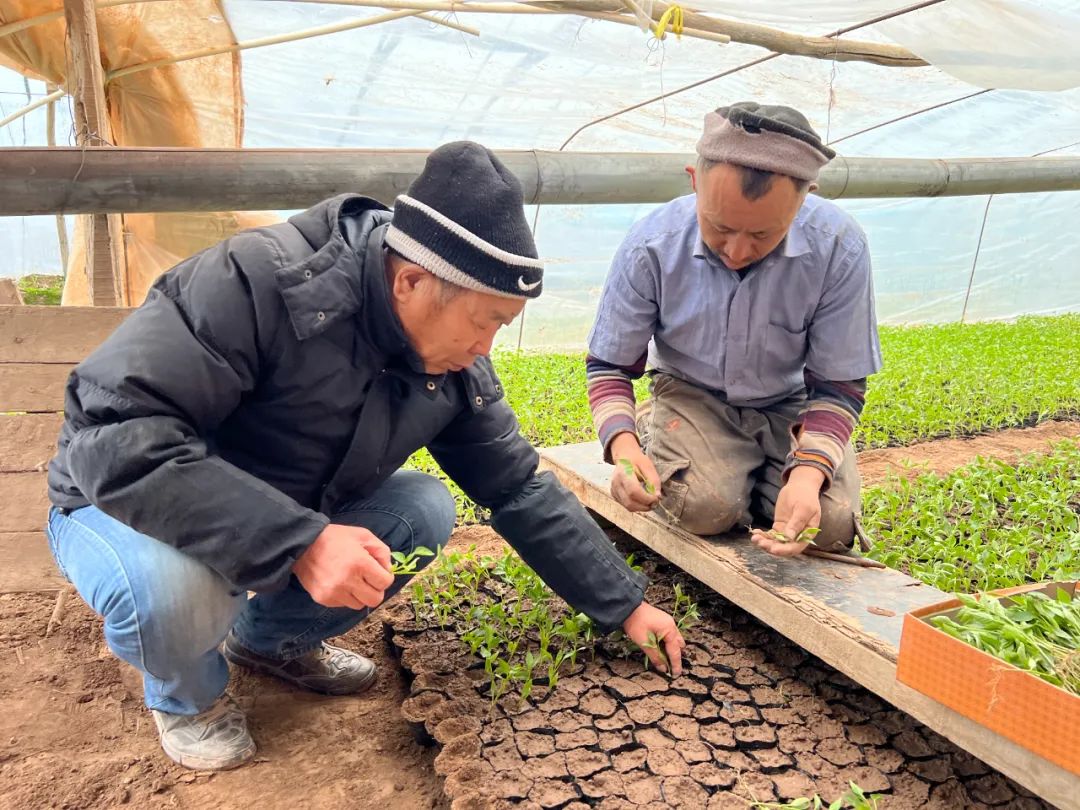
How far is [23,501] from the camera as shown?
2645 mm

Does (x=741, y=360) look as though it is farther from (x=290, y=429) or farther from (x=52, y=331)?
(x=52, y=331)

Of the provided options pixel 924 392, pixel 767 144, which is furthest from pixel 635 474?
pixel 924 392

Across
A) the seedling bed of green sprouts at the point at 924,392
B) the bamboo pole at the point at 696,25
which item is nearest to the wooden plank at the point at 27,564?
the seedling bed of green sprouts at the point at 924,392

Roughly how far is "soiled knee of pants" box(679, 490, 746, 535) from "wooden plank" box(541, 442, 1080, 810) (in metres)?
0.04

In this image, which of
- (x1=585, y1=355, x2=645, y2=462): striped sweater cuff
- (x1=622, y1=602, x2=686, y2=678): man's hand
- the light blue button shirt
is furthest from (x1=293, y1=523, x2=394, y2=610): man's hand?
the light blue button shirt

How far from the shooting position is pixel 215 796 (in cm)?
195

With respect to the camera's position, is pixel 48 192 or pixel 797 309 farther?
pixel 48 192

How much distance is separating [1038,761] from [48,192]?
306 cm

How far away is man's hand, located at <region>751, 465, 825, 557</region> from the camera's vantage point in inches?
91.7

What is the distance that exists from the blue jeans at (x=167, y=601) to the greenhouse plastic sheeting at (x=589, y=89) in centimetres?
288

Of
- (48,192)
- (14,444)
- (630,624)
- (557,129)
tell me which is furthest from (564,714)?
(557,129)

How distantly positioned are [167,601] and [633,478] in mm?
1226

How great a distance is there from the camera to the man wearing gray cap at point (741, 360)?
2.43m

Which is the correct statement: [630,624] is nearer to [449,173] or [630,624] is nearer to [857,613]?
[857,613]
